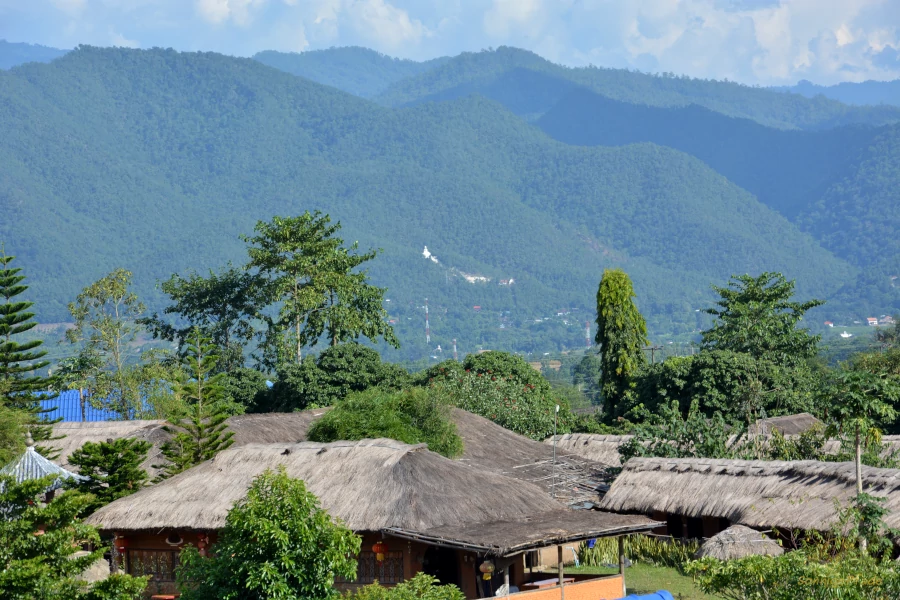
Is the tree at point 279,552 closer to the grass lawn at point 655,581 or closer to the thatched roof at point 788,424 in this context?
the grass lawn at point 655,581

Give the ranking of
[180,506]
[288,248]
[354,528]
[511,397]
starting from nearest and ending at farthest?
1. [354,528]
2. [180,506]
3. [511,397]
4. [288,248]

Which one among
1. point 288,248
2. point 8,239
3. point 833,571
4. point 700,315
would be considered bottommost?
point 833,571

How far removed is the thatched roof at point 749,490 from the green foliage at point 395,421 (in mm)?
3766

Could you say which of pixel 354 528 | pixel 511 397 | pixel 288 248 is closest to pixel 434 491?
pixel 354 528

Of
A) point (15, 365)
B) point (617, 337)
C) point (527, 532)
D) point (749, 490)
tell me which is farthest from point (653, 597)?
point (617, 337)

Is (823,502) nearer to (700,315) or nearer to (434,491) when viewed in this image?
(434,491)

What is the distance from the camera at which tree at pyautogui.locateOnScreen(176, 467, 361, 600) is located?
43.4ft

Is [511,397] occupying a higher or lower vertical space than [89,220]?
lower

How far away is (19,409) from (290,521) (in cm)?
→ 1575

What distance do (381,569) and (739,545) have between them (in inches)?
230

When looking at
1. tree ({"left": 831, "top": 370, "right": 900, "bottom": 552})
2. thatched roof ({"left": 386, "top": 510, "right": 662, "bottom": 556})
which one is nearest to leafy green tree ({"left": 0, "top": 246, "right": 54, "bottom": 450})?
thatched roof ({"left": 386, "top": 510, "right": 662, "bottom": 556})

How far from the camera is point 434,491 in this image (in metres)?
20.0

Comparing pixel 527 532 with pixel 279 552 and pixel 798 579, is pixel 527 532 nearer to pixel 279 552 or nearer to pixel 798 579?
pixel 798 579

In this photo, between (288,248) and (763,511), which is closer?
(763,511)
